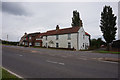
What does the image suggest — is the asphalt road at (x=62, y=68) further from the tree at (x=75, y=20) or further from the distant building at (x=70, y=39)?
the tree at (x=75, y=20)

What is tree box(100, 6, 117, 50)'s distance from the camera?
101 ft

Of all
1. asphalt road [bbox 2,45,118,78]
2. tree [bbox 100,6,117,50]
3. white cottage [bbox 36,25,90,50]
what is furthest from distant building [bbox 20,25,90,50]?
asphalt road [bbox 2,45,118,78]

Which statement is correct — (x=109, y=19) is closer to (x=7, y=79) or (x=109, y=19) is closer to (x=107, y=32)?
(x=107, y=32)

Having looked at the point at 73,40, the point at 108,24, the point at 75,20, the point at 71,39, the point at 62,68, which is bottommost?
the point at 62,68

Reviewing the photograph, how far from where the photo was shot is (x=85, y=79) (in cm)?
503

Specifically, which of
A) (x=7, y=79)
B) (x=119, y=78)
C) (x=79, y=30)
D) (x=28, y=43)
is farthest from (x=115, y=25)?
(x=28, y=43)

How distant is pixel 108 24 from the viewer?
3120 cm

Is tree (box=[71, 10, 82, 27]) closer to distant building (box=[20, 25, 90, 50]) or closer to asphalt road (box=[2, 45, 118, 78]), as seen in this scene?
distant building (box=[20, 25, 90, 50])

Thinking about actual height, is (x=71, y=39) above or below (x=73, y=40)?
above

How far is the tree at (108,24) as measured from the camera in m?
30.8

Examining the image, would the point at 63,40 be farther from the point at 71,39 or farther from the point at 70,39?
the point at 71,39

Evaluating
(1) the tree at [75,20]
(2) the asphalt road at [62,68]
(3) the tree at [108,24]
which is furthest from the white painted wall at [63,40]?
(2) the asphalt road at [62,68]

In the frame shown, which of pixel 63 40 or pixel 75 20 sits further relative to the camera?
pixel 75 20

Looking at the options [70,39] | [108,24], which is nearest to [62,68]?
[70,39]
